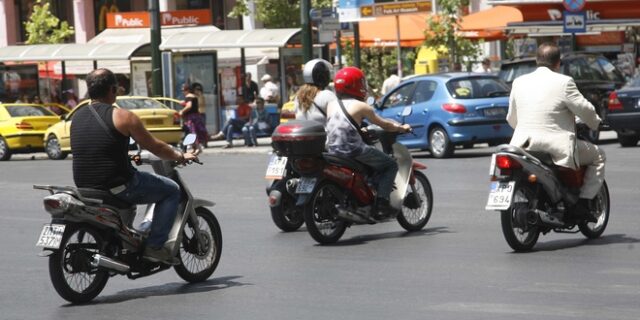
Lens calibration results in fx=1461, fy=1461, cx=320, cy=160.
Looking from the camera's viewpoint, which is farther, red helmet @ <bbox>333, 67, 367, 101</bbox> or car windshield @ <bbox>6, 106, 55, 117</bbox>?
car windshield @ <bbox>6, 106, 55, 117</bbox>

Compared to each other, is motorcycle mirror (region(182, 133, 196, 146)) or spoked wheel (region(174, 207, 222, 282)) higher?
motorcycle mirror (region(182, 133, 196, 146))

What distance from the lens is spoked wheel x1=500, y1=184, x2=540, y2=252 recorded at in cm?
1100

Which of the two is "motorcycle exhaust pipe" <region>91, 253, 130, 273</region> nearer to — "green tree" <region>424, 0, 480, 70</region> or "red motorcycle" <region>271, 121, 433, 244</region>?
"red motorcycle" <region>271, 121, 433, 244</region>

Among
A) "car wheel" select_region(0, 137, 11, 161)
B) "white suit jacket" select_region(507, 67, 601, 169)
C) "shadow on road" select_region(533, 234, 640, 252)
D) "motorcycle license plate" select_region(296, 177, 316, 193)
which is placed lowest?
"car wheel" select_region(0, 137, 11, 161)

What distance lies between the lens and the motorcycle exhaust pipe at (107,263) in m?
9.31

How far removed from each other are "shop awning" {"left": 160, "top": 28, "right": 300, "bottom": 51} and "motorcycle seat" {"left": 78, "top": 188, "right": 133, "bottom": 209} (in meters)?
24.8

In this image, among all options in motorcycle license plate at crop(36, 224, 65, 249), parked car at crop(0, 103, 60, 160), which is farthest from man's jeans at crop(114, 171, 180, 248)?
parked car at crop(0, 103, 60, 160)

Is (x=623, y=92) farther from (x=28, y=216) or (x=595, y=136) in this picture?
(x=28, y=216)

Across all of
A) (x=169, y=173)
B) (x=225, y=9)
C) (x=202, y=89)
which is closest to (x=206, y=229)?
(x=169, y=173)

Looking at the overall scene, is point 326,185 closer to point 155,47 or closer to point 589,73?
point 589,73

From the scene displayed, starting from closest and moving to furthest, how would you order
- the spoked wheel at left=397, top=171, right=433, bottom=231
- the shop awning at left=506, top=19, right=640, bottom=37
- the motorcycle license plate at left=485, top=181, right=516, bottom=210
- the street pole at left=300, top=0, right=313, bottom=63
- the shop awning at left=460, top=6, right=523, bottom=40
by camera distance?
the motorcycle license plate at left=485, top=181, right=516, bottom=210
the spoked wheel at left=397, top=171, right=433, bottom=231
the street pole at left=300, top=0, right=313, bottom=63
the shop awning at left=506, top=19, right=640, bottom=37
the shop awning at left=460, top=6, right=523, bottom=40

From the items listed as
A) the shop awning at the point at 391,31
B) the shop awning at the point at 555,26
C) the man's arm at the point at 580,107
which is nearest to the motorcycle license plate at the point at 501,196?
the man's arm at the point at 580,107

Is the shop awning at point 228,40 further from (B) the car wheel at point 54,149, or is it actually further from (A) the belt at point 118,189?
(A) the belt at point 118,189

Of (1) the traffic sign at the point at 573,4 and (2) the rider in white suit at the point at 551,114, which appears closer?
(2) the rider in white suit at the point at 551,114
